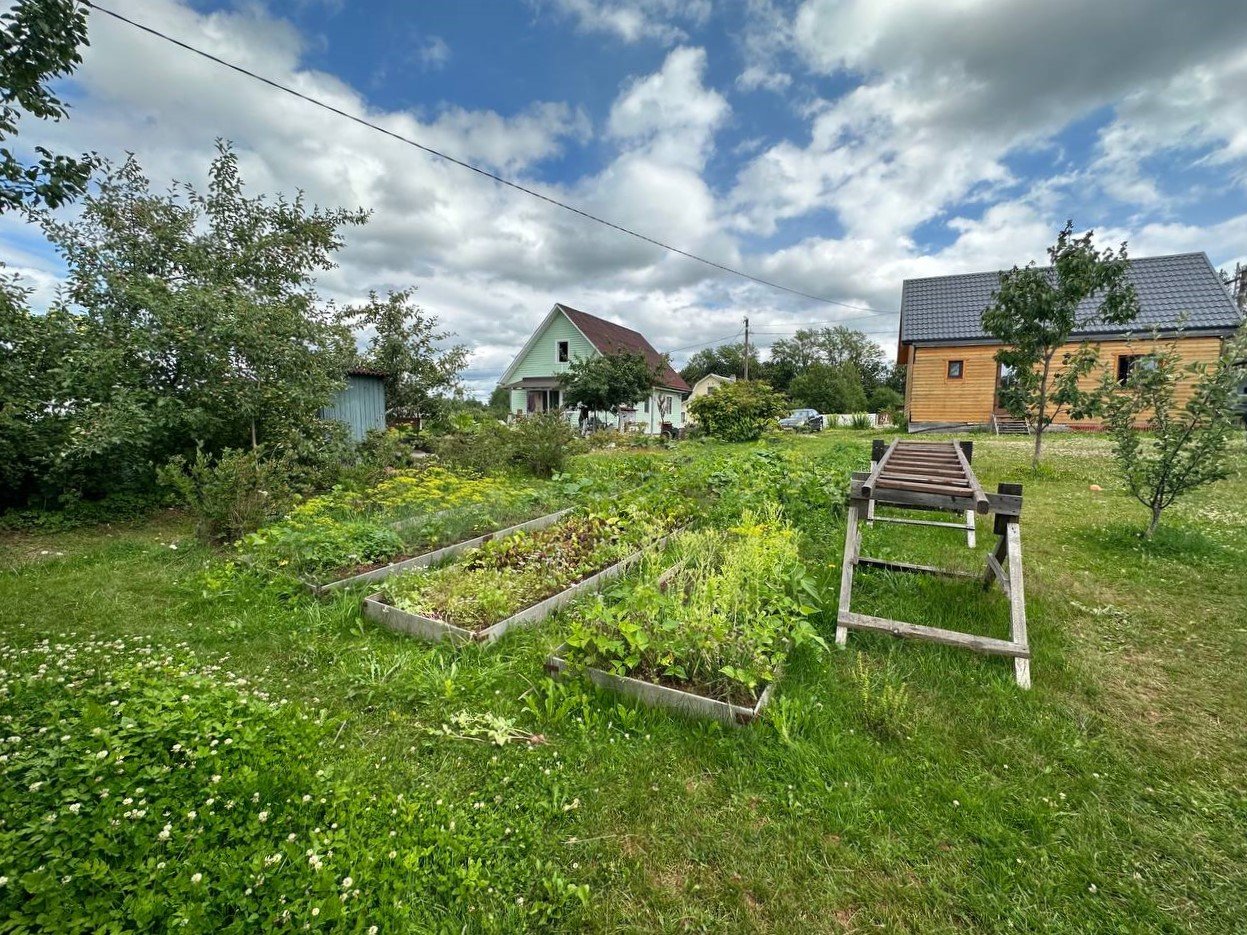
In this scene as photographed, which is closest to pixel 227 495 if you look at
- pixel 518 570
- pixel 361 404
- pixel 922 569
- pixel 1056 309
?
pixel 518 570

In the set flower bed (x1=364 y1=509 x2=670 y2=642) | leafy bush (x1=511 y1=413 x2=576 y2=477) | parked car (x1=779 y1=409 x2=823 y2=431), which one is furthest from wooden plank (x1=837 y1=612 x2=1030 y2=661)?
parked car (x1=779 y1=409 x2=823 y2=431)

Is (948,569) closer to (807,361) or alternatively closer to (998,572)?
(998,572)

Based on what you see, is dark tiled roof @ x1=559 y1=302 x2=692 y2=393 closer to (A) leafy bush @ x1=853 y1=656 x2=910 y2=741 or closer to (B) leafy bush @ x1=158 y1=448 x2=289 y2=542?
(B) leafy bush @ x1=158 y1=448 x2=289 y2=542

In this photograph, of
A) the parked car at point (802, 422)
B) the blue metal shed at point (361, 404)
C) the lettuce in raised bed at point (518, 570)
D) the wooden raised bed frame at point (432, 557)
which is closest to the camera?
the lettuce in raised bed at point (518, 570)

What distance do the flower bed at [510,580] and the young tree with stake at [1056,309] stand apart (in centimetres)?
856

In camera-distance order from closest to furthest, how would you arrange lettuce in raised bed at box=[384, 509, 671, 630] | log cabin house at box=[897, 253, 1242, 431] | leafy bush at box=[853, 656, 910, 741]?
leafy bush at box=[853, 656, 910, 741] < lettuce in raised bed at box=[384, 509, 671, 630] < log cabin house at box=[897, 253, 1242, 431]

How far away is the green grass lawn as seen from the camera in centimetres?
172

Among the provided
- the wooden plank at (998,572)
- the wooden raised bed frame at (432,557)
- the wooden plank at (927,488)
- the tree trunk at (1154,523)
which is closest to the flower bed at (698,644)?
the wooden plank at (927,488)

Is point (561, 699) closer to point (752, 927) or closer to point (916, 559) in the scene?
point (752, 927)

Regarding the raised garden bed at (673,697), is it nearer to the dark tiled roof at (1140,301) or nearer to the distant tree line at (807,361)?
the dark tiled roof at (1140,301)

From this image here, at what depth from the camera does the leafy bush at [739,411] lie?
17.4m

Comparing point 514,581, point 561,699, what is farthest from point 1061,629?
point 514,581

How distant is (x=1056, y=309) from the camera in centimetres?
970

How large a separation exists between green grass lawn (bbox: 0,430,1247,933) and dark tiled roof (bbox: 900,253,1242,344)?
16.3 meters
